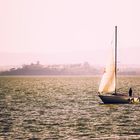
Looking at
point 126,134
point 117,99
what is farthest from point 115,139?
point 117,99

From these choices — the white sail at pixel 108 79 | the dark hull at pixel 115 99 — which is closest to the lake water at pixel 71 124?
the dark hull at pixel 115 99

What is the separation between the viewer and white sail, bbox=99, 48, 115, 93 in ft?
277

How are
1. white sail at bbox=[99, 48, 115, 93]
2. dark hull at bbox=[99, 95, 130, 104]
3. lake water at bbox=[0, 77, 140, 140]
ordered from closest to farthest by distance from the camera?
lake water at bbox=[0, 77, 140, 140] → dark hull at bbox=[99, 95, 130, 104] → white sail at bbox=[99, 48, 115, 93]

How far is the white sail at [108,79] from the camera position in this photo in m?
84.4

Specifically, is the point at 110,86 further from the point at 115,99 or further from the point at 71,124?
the point at 71,124

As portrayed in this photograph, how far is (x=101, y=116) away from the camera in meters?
71.1

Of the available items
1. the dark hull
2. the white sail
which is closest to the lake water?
the dark hull

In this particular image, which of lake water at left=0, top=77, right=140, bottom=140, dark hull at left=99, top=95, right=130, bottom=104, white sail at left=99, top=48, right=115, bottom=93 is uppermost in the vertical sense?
white sail at left=99, top=48, right=115, bottom=93

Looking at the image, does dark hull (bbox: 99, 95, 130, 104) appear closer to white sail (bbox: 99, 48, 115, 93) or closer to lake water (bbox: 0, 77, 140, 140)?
lake water (bbox: 0, 77, 140, 140)

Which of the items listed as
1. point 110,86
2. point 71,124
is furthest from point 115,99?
point 71,124

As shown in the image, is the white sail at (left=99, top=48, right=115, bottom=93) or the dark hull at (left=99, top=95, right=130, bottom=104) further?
the white sail at (left=99, top=48, right=115, bottom=93)

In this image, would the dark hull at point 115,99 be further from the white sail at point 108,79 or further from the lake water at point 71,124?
the white sail at point 108,79

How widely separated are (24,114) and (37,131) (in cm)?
1977

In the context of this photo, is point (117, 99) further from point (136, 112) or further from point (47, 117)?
point (47, 117)
